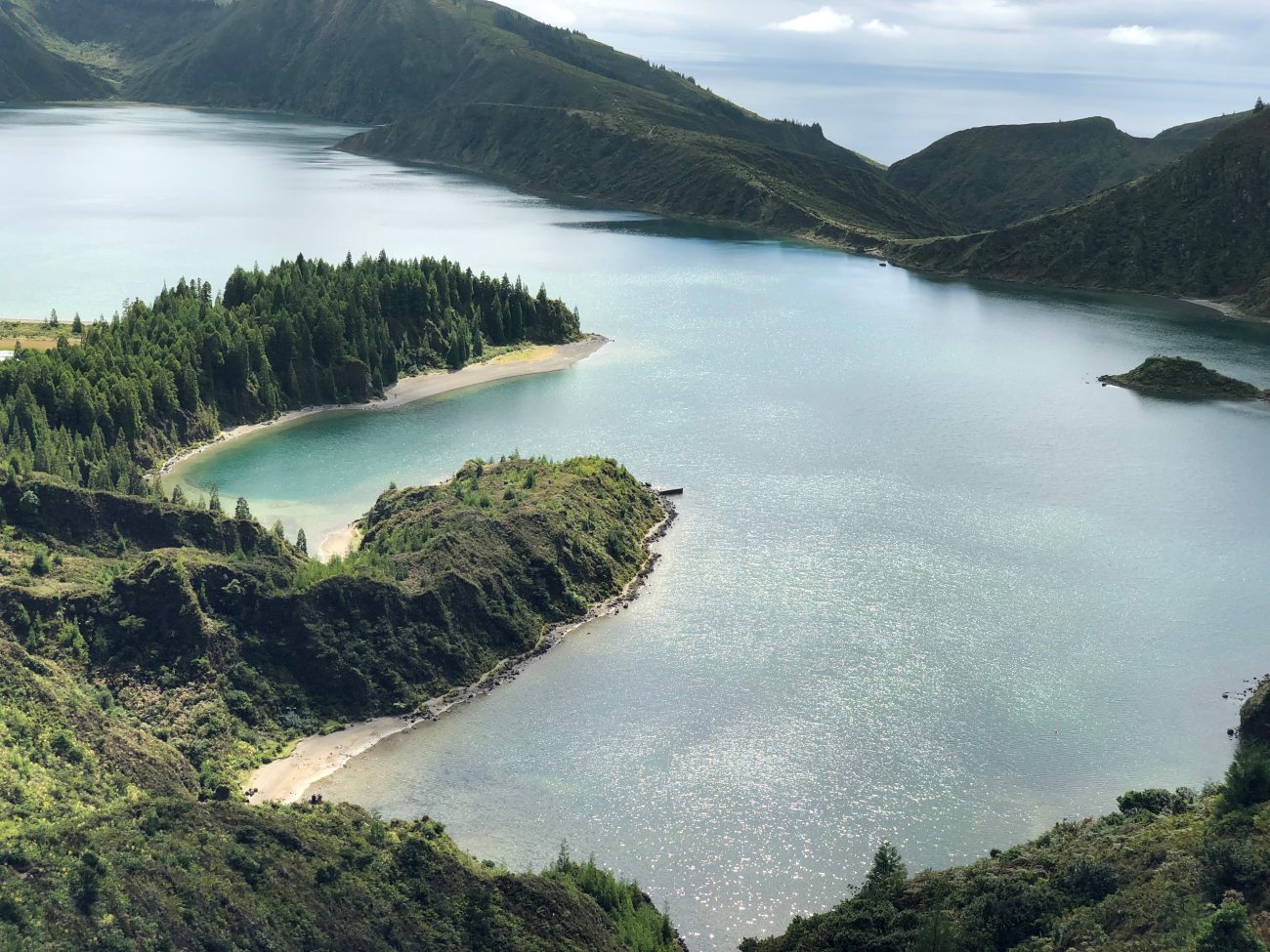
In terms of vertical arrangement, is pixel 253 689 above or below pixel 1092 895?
below

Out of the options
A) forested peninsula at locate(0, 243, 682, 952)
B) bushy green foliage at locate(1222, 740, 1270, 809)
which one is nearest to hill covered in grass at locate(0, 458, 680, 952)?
forested peninsula at locate(0, 243, 682, 952)

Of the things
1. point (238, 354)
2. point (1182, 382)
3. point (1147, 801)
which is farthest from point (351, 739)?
point (1182, 382)

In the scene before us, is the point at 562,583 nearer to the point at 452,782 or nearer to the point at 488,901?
the point at 452,782

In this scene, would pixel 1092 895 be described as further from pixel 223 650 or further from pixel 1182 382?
pixel 1182 382

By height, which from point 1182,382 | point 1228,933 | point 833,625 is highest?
point 1182,382

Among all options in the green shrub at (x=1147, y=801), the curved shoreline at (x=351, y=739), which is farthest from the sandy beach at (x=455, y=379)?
the green shrub at (x=1147, y=801)

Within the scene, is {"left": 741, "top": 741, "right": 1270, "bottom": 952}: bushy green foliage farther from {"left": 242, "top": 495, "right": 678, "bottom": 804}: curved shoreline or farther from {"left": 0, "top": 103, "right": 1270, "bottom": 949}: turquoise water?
{"left": 242, "top": 495, "right": 678, "bottom": 804}: curved shoreline
